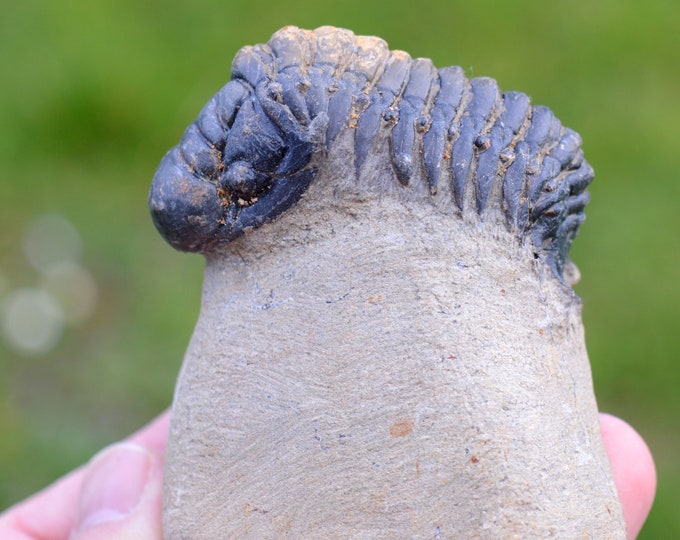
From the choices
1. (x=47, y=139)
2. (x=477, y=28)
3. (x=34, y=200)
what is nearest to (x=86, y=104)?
(x=47, y=139)

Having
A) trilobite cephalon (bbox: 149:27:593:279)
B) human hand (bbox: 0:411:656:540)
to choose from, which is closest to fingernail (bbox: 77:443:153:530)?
human hand (bbox: 0:411:656:540)

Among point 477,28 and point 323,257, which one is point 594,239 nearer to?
point 477,28

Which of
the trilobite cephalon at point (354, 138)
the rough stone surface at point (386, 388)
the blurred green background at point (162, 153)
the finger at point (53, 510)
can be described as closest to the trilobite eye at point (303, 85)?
the trilobite cephalon at point (354, 138)

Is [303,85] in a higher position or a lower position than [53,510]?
higher

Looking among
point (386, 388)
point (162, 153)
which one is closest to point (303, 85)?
point (386, 388)

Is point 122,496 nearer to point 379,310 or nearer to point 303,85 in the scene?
point 379,310

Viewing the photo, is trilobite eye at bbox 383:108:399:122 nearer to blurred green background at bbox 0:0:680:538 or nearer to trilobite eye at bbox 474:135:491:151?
trilobite eye at bbox 474:135:491:151

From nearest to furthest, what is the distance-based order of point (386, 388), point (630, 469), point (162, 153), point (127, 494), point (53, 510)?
1. point (386, 388)
2. point (127, 494)
3. point (630, 469)
4. point (53, 510)
5. point (162, 153)
